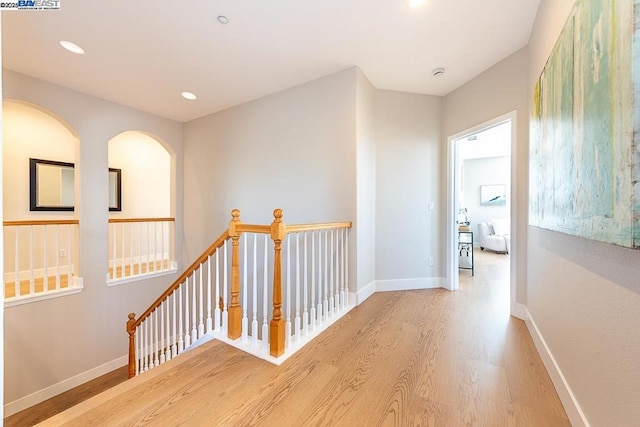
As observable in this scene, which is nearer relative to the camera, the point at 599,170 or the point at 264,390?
the point at 599,170

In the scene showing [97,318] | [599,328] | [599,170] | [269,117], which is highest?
[269,117]

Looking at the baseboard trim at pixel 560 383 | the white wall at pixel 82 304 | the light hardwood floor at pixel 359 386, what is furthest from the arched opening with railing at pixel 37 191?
the baseboard trim at pixel 560 383

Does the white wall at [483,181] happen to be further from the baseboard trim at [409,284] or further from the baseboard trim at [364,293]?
the baseboard trim at [364,293]

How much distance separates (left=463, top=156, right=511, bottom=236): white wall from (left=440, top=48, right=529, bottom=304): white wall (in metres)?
5.26

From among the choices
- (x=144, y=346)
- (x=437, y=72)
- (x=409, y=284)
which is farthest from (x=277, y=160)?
(x=144, y=346)

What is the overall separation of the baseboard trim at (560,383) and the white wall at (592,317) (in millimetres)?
38

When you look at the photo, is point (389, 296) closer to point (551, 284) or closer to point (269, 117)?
point (551, 284)

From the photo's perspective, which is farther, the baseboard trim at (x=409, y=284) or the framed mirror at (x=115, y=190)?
the framed mirror at (x=115, y=190)

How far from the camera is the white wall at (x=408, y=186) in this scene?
136 inches

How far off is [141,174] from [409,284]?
17.8 feet

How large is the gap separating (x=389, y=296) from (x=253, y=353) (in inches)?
71.5

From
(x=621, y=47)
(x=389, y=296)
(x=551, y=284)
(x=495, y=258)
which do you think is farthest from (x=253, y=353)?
(x=495, y=258)

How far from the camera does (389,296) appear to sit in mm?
3234

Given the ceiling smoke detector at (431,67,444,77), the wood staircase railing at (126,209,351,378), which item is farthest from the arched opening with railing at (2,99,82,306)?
the ceiling smoke detector at (431,67,444,77)
